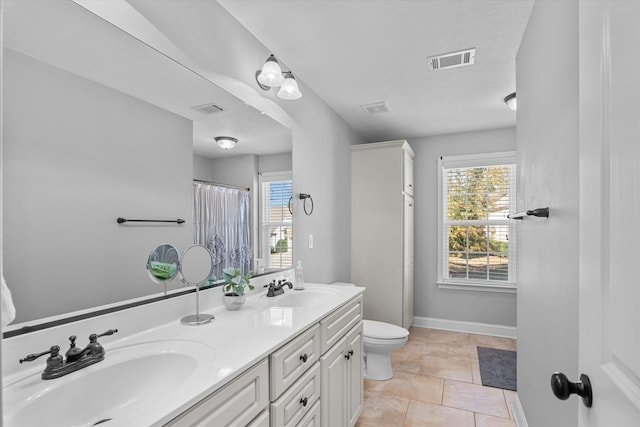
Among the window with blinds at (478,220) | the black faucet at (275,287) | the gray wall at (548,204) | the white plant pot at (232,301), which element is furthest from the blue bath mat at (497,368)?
the white plant pot at (232,301)

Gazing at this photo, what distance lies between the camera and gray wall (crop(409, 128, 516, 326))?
4070 millimetres

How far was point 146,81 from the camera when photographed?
55.9 inches

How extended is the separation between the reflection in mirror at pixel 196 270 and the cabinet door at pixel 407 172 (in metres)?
2.66

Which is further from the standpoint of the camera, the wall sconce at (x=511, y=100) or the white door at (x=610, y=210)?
the wall sconce at (x=511, y=100)

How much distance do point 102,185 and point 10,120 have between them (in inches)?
12.4

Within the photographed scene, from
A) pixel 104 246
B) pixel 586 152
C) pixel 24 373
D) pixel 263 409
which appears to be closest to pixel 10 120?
pixel 104 246

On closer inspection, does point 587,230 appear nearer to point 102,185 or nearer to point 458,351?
point 102,185

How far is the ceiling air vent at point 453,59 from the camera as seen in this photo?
7.70 feet

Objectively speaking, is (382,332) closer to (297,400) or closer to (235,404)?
(297,400)

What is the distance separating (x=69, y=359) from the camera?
3.23ft

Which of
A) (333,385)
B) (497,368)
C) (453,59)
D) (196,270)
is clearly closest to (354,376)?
(333,385)

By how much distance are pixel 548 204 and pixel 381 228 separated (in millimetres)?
2340

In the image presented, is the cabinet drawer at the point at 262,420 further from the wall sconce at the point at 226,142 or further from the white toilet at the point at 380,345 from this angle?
the white toilet at the point at 380,345

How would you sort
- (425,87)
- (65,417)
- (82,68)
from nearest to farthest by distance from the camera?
(65,417)
(82,68)
(425,87)
